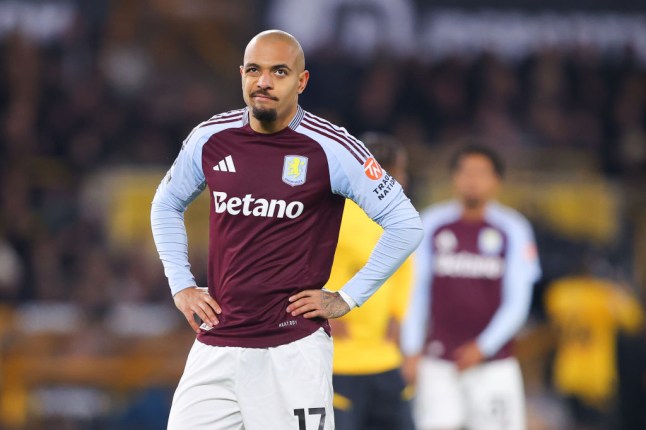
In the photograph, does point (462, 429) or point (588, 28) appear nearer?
point (462, 429)

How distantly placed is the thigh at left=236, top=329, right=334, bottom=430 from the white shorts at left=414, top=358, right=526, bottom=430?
10.9 ft

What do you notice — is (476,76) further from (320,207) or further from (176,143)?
(320,207)

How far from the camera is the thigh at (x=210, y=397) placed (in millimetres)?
4789

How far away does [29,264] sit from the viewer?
13.3m

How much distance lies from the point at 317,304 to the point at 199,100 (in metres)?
10.8

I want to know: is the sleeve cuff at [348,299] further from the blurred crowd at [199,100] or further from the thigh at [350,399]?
the blurred crowd at [199,100]

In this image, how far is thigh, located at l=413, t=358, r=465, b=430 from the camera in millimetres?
8109

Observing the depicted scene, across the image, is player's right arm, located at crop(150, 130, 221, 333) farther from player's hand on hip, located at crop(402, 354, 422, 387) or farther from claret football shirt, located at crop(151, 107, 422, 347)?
player's hand on hip, located at crop(402, 354, 422, 387)

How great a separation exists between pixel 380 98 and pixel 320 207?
10.0 m

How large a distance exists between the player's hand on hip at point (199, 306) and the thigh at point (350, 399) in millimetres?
1783

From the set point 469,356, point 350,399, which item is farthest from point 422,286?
point 350,399

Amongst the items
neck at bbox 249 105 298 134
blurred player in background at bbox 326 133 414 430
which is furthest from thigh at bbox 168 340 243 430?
blurred player in background at bbox 326 133 414 430

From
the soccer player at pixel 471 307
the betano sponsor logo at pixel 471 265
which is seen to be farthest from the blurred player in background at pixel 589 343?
the betano sponsor logo at pixel 471 265

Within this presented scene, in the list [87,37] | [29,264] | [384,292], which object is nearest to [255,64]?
[384,292]
